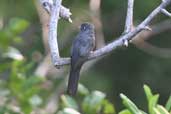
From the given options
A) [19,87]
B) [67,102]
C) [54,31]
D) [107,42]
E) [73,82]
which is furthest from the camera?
[107,42]

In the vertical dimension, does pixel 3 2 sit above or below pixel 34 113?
above

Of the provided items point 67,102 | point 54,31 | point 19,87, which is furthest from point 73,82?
point 19,87

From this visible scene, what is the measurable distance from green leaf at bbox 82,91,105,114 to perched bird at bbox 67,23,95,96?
1.29 meters

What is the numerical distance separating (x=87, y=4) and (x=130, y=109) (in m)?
4.82

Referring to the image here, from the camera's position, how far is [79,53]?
15.1 ft

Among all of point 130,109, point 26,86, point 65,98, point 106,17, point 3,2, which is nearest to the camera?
point 130,109

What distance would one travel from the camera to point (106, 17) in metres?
10.1

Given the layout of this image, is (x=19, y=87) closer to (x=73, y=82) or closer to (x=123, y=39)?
(x=73, y=82)

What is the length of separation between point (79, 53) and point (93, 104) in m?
1.50

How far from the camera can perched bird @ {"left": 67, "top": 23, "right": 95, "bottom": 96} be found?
4.53 meters

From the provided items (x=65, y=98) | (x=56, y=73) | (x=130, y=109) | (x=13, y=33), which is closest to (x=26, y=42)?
(x=56, y=73)

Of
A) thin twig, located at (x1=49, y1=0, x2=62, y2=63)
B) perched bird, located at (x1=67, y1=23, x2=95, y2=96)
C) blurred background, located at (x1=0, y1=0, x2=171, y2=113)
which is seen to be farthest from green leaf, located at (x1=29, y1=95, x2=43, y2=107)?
thin twig, located at (x1=49, y1=0, x2=62, y2=63)

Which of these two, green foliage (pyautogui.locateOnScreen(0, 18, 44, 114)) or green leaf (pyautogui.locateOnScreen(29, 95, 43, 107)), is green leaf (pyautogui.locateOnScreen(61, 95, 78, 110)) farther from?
green leaf (pyautogui.locateOnScreen(29, 95, 43, 107))

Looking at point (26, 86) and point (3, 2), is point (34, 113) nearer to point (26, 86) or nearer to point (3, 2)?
point (26, 86)
